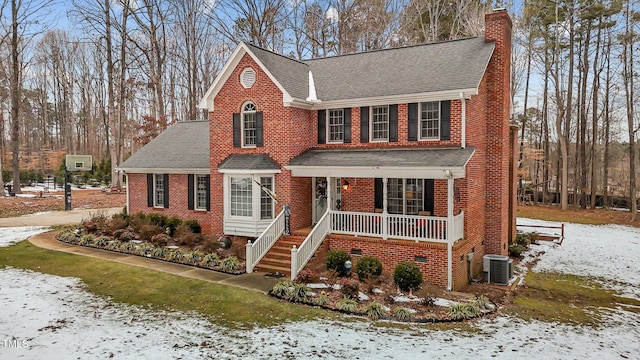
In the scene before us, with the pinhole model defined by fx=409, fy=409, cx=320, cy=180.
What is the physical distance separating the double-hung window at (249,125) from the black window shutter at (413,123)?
20.6ft

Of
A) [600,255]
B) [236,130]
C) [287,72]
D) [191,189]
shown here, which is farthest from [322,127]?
[600,255]

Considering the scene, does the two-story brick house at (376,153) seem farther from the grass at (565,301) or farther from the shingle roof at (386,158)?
the grass at (565,301)

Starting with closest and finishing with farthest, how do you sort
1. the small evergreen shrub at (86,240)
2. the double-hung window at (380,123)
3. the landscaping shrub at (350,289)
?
the landscaping shrub at (350,289) < the double-hung window at (380,123) < the small evergreen shrub at (86,240)

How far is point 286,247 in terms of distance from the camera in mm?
15250

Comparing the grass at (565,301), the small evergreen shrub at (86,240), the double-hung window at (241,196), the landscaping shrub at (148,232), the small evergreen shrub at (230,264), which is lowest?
the grass at (565,301)

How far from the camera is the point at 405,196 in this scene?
15.6 metres

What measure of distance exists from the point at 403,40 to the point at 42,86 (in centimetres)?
4958

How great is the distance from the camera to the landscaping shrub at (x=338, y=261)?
1352 cm

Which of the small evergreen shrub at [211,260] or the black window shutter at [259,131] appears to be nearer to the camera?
the small evergreen shrub at [211,260]

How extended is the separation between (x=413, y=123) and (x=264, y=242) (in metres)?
7.20

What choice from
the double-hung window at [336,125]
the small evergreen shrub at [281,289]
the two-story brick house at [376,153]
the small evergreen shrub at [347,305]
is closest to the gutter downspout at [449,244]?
the two-story brick house at [376,153]

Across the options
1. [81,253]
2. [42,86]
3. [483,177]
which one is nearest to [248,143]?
[81,253]

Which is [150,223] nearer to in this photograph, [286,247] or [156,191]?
[156,191]

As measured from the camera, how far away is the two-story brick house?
46.3 ft
